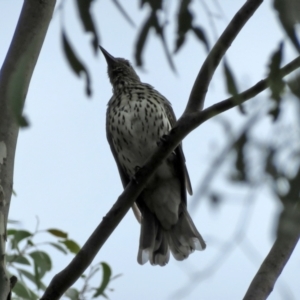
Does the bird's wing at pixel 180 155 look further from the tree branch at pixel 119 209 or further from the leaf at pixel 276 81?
the leaf at pixel 276 81

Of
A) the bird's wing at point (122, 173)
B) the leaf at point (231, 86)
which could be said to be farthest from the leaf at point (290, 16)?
the bird's wing at point (122, 173)

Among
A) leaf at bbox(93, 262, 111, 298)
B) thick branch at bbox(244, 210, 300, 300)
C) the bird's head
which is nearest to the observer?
thick branch at bbox(244, 210, 300, 300)

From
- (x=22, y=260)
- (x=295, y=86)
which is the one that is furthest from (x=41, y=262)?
(x=295, y=86)

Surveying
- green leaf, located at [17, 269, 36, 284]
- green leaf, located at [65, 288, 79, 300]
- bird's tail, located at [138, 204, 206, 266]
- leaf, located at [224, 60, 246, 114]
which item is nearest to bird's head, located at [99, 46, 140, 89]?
bird's tail, located at [138, 204, 206, 266]

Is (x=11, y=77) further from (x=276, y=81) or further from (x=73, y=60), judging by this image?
(x=276, y=81)

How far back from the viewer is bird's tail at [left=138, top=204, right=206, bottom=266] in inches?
161

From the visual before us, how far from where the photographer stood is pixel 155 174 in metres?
4.29

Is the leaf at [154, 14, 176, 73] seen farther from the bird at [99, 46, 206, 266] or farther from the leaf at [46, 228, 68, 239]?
the bird at [99, 46, 206, 266]

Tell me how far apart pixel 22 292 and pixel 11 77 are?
1.41 metres

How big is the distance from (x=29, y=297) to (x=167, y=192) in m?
1.30

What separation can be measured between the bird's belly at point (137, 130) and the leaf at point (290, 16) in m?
2.67

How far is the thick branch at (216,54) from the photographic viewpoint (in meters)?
2.21

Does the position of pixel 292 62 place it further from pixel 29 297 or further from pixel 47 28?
pixel 29 297

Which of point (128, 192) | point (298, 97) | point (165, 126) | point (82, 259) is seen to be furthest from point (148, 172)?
point (165, 126)
